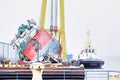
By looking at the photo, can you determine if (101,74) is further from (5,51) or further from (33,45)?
(33,45)

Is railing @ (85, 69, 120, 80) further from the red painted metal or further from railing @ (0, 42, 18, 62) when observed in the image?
the red painted metal

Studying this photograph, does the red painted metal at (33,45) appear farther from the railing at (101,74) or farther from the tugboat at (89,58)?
the tugboat at (89,58)

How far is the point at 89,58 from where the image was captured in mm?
64812

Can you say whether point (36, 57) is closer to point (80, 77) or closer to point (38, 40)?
point (38, 40)

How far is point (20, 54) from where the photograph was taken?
26.7m

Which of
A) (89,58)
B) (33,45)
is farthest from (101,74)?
(89,58)

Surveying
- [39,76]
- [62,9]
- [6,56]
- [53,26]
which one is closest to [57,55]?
[6,56]

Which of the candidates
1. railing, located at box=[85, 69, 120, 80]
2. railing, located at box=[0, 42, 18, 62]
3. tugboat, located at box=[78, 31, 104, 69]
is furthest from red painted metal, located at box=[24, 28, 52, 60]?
tugboat, located at box=[78, 31, 104, 69]

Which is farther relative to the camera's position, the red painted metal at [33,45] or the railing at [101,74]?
the red painted metal at [33,45]

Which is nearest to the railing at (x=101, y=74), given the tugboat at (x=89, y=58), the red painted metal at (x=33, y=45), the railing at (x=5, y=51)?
the railing at (x=5, y=51)

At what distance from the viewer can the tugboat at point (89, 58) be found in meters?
63.5

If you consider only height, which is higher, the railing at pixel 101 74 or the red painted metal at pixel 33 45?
the red painted metal at pixel 33 45

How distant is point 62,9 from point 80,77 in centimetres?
2571

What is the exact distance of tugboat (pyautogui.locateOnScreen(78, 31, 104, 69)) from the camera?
2500 inches
